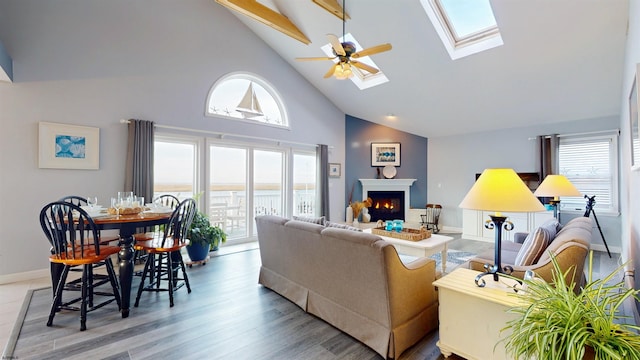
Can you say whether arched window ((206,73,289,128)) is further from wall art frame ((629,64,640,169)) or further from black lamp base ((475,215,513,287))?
wall art frame ((629,64,640,169))

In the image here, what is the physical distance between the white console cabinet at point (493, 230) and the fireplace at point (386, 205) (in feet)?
5.39

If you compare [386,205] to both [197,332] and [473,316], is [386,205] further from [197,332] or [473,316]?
[197,332]

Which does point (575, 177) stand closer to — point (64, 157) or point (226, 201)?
point (226, 201)

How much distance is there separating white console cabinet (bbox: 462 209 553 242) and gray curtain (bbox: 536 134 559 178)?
84cm

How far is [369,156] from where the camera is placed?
24.8 ft

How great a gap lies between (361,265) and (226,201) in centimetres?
396

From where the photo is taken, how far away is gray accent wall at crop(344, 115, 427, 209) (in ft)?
24.1

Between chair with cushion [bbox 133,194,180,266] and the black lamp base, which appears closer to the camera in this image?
the black lamp base

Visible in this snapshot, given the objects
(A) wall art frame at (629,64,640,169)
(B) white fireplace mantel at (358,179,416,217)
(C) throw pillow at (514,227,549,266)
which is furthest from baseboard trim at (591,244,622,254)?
(C) throw pillow at (514,227,549,266)

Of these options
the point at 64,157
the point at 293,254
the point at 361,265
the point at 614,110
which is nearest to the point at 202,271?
the point at 293,254

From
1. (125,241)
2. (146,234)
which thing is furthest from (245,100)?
(125,241)

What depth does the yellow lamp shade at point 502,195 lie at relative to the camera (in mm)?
1743

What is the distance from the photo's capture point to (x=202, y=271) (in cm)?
393

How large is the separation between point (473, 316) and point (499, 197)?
808 millimetres
